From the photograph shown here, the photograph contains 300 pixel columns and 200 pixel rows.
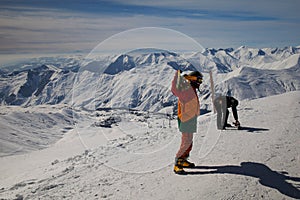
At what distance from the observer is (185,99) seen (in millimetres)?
9328

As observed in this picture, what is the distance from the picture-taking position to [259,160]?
9.84m

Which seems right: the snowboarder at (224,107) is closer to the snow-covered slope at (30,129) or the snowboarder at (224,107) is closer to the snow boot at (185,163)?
the snow boot at (185,163)

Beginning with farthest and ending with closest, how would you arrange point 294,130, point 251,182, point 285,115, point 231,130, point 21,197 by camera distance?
point 285,115 < point 231,130 < point 294,130 < point 21,197 < point 251,182

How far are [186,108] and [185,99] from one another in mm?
357

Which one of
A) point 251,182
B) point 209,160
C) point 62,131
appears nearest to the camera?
point 251,182

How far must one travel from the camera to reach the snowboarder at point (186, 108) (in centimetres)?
926

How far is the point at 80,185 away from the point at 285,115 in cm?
1362

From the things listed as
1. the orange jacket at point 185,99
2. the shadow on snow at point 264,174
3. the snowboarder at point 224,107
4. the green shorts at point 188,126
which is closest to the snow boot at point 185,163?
the shadow on snow at point 264,174

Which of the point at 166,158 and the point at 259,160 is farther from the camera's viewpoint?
the point at 166,158

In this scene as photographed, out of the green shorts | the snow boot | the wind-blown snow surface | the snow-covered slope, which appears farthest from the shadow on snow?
the snow-covered slope

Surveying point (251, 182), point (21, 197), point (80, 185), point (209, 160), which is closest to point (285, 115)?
point (209, 160)

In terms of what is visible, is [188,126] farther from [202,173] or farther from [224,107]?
[224,107]

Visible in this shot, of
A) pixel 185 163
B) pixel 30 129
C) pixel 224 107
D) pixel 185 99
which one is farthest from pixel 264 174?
pixel 30 129

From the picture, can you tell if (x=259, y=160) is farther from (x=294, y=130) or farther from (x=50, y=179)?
(x=50, y=179)
